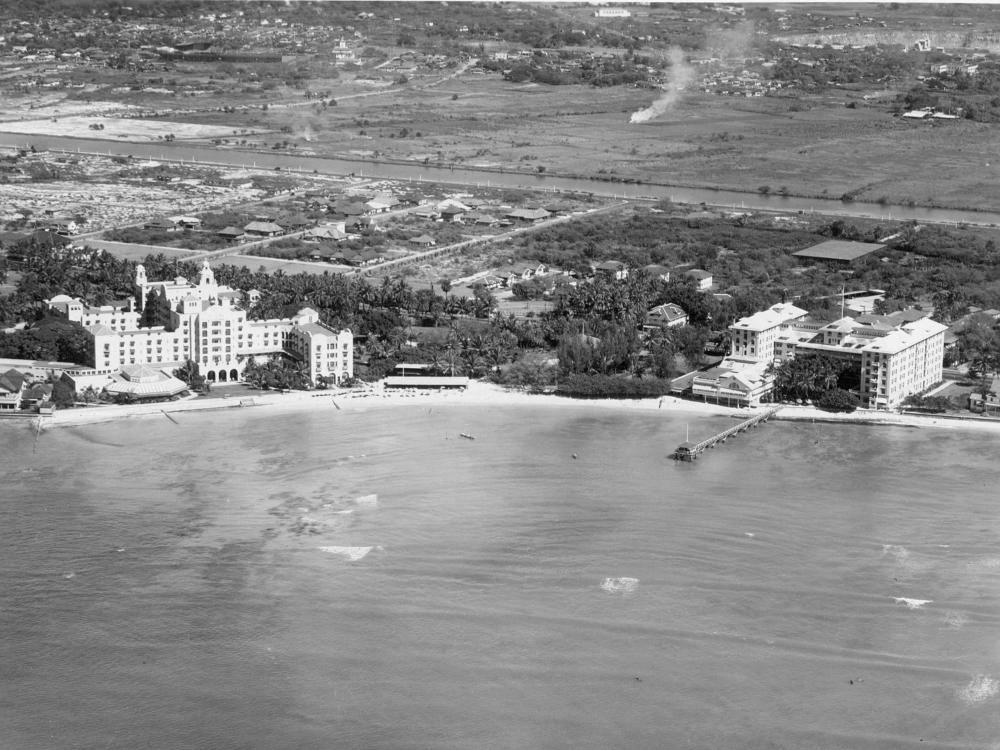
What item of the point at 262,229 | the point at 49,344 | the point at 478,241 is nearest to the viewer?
the point at 49,344

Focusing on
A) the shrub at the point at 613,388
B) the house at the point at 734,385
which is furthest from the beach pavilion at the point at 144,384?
the house at the point at 734,385

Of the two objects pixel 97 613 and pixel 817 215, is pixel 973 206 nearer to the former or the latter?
pixel 817 215

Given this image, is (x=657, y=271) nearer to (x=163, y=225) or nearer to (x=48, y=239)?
(x=163, y=225)

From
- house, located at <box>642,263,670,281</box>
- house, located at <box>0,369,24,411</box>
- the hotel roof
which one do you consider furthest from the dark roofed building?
house, located at <box>0,369,24,411</box>

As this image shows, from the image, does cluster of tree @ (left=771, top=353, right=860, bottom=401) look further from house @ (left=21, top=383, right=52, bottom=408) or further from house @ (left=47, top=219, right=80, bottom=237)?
house @ (left=47, top=219, right=80, bottom=237)

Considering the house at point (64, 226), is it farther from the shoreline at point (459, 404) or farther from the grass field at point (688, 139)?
the grass field at point (688, 139)

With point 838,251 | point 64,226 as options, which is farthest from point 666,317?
point 64,226
